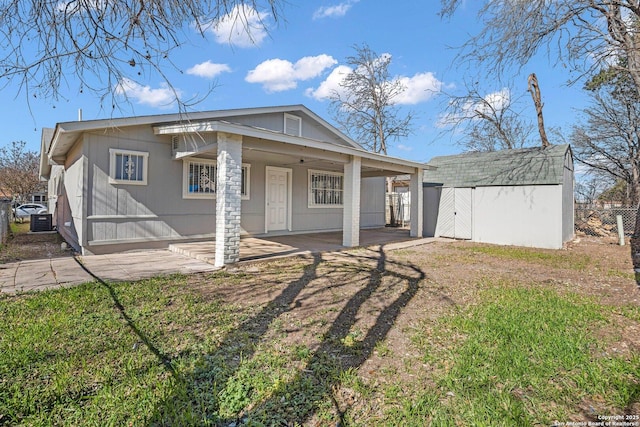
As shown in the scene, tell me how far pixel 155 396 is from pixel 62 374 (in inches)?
35.1

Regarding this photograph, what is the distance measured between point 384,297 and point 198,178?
21.1 feet

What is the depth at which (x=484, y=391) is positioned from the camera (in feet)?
8.40

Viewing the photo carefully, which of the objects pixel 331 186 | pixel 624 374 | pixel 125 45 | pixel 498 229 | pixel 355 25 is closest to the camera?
pixel 624 374

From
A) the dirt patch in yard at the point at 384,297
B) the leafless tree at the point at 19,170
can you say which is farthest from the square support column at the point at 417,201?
the leafless tree at the point at 19,170

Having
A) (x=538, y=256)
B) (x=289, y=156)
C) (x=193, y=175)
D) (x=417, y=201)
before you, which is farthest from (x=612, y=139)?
(x=193, y=175)

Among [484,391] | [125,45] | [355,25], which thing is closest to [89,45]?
[125,45]

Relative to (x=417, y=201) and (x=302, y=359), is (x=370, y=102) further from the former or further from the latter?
(x=302, y=359)

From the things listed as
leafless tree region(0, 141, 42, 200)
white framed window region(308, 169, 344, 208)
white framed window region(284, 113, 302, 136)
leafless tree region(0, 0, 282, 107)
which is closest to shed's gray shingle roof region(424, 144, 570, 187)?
white framed window region(308, 169, 344, 208)

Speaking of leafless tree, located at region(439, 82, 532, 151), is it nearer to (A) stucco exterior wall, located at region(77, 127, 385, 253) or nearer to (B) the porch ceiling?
(B) the porch ceiling

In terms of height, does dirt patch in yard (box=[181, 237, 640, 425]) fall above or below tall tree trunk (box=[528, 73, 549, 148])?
below

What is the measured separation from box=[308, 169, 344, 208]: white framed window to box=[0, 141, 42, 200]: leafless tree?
899 inches

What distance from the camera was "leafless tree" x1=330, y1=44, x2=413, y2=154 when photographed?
2209 centimetres

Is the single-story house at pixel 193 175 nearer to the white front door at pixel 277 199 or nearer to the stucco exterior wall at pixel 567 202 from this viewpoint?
the white front door at pixel 277 199

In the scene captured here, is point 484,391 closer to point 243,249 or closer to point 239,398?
point 239,398
